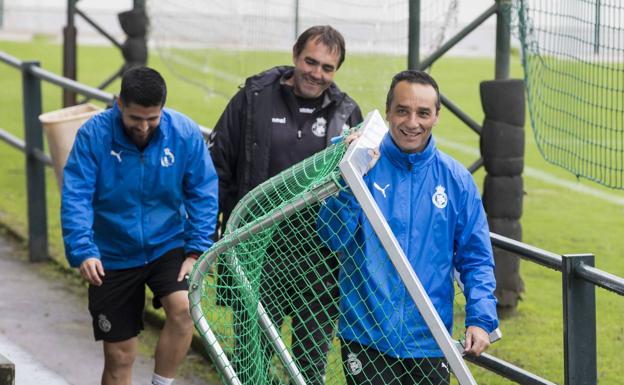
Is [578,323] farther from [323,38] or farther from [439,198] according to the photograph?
[323,38]

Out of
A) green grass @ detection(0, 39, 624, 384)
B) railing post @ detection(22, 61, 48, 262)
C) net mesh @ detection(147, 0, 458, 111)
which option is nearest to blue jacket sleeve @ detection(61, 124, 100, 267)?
green grass @ detection(0, 39, 624, 384)

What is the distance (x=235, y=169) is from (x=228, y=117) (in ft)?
0.79

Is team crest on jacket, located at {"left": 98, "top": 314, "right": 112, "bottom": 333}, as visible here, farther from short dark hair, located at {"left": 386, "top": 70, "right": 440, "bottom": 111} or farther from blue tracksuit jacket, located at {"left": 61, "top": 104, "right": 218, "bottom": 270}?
short dark hair, located at {"left": 386, "top": 70, "right": 440, "bottom": 111}

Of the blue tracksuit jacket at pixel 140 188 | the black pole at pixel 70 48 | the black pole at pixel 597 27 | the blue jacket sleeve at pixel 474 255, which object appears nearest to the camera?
the blue jacket sleeve at pixel 474 255

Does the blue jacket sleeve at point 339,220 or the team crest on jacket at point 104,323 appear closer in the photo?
the blue jacket sleeve at point 339,220

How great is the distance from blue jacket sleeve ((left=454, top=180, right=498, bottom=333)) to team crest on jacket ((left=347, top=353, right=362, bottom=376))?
1.39 feet

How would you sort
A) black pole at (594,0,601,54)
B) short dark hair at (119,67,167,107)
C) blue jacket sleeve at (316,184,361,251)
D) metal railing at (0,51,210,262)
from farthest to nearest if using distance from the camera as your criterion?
metal railing at (0,51,210,262)
black pole at (594,0,601,54)
short dark hair at (119,67,167,107)
blue jacket sleeve at (316,184,361,251)

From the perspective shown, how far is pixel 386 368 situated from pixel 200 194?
1.47 meters

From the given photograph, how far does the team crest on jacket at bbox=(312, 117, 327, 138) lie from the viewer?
5781 mm

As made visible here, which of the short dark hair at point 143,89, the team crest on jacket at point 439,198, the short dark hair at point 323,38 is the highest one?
the short dark hair at point 323,38

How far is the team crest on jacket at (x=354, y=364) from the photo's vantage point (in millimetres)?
4562

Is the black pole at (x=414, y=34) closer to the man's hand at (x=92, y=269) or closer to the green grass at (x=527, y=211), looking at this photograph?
the green grass at (x=527, y=211)

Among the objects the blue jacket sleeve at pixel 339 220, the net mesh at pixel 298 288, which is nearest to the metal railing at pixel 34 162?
the net mesh at pixel 298 288

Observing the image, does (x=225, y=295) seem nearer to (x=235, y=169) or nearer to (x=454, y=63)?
(x=235, y=169)
